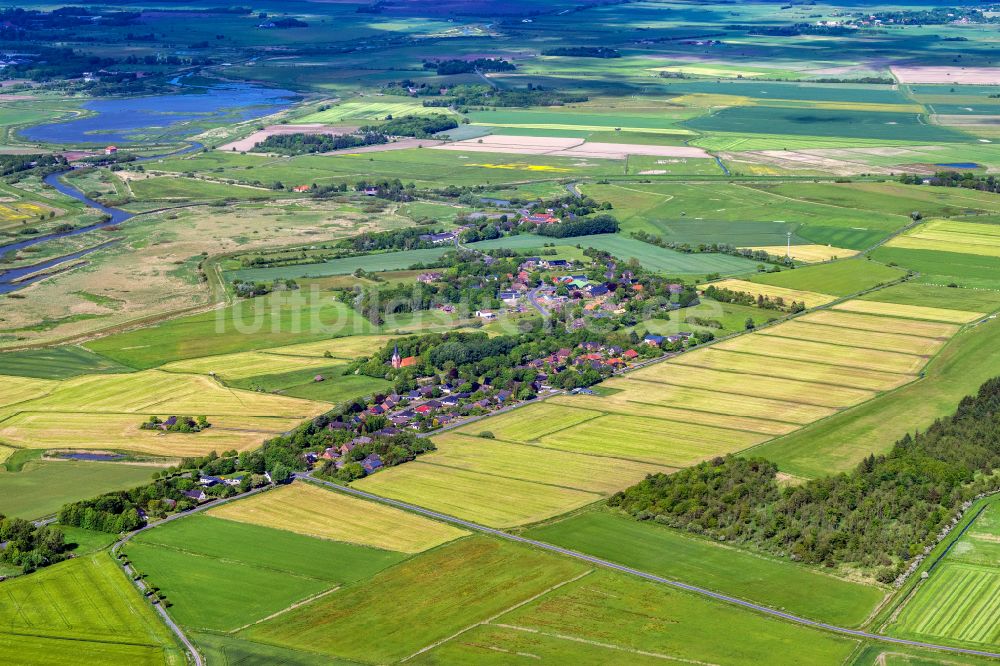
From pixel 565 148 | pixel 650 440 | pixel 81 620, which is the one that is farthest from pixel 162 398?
pixel 565 148

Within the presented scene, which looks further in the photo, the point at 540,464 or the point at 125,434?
the point at 125,434

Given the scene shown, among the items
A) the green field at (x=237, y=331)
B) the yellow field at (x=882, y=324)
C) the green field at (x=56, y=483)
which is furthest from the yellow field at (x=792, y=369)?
the green field at (x=56, y=483)

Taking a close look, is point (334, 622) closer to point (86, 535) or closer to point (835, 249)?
point (86, 535)

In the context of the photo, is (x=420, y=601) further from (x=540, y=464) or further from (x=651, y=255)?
(x=651, y=255)

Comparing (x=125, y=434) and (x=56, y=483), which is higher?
(x=125, y=434)

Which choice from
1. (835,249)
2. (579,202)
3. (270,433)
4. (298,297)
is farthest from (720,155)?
(270,433)

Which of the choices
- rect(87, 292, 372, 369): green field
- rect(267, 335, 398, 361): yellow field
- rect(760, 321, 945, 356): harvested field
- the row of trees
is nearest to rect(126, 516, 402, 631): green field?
rect(267, 335, 398, 361): yellow field

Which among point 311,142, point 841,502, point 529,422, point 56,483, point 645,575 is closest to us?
point 645,575
